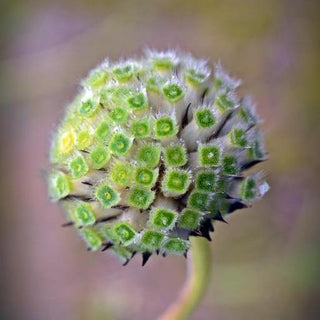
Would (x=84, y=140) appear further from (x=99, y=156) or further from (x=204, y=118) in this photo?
(x=204, y=118)

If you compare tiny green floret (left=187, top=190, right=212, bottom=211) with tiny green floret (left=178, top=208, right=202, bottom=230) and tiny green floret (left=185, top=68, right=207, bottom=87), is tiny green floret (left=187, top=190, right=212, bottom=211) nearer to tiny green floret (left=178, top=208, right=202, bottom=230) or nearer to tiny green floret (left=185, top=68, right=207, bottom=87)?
tiny green floret (left=178, top=208, right=202, bottom=230)

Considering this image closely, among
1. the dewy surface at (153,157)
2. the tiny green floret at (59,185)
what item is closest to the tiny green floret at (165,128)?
the dewy surface at (153,157)

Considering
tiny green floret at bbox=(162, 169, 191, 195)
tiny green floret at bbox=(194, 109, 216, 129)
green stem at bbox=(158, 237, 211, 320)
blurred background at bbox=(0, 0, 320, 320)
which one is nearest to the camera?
tiny green floret at bbox=(162, 169, 191, 195)

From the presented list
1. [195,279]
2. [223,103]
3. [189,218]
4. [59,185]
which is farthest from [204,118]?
[195,279]

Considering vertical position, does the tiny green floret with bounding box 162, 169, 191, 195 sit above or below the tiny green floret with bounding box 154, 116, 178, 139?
below

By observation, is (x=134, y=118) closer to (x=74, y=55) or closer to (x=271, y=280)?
(x=271, y=280)

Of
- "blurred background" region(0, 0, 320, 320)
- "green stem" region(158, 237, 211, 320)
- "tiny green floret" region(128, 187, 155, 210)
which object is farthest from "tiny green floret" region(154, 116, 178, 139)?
"blurred background" region(0, 0, 320, 320)

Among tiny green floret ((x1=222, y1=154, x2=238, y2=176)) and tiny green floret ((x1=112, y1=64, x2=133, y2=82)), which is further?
tiny green floret ((x1=112, y1=64, x2=133, y2=82))
